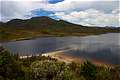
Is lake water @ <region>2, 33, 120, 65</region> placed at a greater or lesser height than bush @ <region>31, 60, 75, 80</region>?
lesser

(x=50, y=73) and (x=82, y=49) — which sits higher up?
(x=50, y=73)

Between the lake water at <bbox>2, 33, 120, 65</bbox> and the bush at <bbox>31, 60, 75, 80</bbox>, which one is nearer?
the bush at <bbox>31, 60, 75, 80</bbox>

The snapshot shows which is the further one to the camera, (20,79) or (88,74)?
(88,74)

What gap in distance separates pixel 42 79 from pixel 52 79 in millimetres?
500

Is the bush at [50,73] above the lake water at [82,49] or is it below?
above

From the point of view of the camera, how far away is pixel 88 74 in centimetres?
1662

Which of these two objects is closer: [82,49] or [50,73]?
[50,73]

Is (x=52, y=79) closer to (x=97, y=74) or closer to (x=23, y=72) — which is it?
(x=23, y=72)

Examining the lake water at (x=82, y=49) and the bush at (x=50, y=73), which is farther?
the lake water at (x=82, y=49)

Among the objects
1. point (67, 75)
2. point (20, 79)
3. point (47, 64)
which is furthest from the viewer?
point (47, 64)

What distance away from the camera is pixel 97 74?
16625 millimetres

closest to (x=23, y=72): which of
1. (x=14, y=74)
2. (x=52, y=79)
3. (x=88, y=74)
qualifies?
(x=14, y=74)

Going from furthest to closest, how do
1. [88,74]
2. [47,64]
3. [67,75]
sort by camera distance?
[88,74]
[47,64]
[67,75]

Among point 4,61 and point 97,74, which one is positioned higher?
point 4,61
